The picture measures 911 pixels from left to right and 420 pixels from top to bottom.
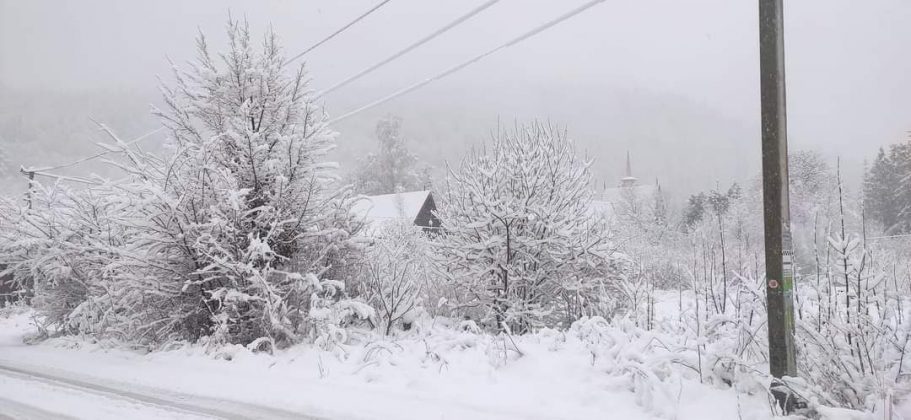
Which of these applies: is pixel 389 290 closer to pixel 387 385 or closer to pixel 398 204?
pixel 387 385

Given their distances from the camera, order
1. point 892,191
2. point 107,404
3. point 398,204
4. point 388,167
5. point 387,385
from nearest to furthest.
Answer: point 107,404 < point 387,385 < point 892,191 < point 398,204 < point 388,167

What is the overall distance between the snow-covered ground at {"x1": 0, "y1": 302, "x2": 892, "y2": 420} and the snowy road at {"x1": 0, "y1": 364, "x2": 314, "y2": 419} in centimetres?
2

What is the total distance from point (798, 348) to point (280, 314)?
24.4 ft

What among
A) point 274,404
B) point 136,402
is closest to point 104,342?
point 136,402

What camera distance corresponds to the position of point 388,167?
2473 inches

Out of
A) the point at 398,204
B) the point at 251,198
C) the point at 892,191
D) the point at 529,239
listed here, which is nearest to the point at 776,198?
the point at 529,239

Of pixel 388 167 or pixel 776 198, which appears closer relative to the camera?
pixel 776 198

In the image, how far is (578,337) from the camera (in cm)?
759

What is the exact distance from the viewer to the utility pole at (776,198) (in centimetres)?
485

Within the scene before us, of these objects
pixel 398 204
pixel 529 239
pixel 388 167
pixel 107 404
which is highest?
pixel 388 167

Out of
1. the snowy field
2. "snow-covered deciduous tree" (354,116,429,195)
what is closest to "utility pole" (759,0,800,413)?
the snowy field

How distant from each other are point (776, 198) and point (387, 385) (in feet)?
15.3

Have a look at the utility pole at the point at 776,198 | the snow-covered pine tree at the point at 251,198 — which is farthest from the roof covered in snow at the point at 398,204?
the utility pole at the point at 776,198

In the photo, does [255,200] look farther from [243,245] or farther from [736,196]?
[736,196]
